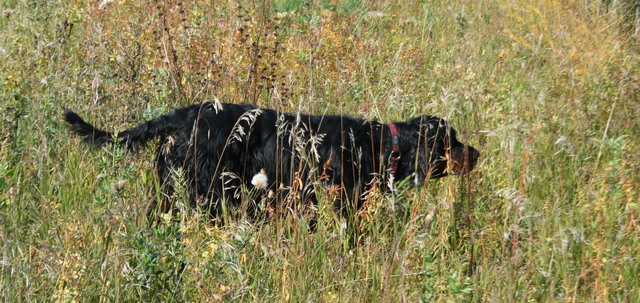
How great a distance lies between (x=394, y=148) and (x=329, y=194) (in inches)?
36.5

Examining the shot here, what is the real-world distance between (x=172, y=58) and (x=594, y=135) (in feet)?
8.46

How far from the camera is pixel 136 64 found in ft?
14.4

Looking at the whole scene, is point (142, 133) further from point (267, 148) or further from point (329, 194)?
point (329, 194)

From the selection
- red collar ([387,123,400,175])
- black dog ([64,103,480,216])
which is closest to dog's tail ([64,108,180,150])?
black dog ([64,103,480,216])

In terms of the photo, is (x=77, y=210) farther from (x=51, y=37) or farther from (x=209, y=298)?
(x=51, y=37)

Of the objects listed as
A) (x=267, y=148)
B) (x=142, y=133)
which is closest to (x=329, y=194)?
(x=267, y=148)

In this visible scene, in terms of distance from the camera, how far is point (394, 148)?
396 cm

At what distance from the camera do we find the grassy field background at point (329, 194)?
2.46 metres

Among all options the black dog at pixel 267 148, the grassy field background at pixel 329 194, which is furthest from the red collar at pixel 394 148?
the grassy field background at pixel 329 194

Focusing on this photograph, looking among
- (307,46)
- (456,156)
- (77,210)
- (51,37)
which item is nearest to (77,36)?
(51,37)

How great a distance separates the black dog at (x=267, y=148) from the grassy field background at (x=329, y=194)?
0.14 m

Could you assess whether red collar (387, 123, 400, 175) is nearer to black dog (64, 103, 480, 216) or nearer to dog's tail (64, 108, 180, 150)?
black dog (64, 103, 480, 216)

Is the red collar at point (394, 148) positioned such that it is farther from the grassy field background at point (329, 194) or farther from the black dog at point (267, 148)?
the grassy field background at point (329, 194)

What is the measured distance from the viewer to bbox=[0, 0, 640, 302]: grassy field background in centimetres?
246
